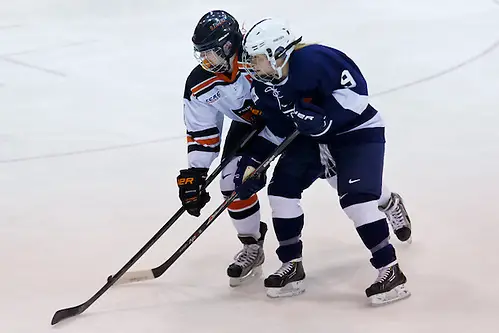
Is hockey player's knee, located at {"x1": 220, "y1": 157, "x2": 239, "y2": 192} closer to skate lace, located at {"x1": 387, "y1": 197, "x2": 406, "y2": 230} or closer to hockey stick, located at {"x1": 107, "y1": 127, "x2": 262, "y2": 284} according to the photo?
hockey stick, located at {"x1": 107, "y1": 127, "x2": 262, "y2": 284}

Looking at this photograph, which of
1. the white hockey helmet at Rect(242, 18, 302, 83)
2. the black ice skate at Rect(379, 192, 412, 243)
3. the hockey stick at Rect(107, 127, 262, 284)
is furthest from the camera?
the black ice skate at Rect(379, 192, 412, 243)

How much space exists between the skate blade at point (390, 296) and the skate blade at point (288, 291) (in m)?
0.25

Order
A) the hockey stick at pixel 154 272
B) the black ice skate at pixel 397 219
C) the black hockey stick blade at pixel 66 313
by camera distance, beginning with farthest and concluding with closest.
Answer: the black ice skate at pixel 397 219 → the hockey stick at pixel 154 272 → the black hockey stick blade at pixel 66 313

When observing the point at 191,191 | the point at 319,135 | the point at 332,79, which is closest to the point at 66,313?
the point at 191,191

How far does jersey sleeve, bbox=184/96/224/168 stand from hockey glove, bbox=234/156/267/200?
0.32 ft

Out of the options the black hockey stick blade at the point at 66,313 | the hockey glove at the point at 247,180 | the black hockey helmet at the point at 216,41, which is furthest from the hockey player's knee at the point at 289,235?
the black hockey stick blade at the point at 66,313

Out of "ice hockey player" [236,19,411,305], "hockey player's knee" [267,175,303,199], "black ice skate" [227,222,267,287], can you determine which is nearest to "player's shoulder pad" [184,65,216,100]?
"ice hockey player" [236,19,411,305]

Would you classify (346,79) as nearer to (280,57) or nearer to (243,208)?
(280,57)

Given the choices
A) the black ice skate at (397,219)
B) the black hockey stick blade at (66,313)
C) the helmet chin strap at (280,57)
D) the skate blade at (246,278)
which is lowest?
the black hockey stick blade at (66,313)

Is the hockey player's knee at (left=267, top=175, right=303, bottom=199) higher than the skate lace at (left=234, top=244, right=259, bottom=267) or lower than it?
higher

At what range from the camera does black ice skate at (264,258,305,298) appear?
234 cm

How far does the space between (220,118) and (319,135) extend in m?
0.41

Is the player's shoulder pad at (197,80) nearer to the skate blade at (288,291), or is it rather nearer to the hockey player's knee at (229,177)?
the hockey player's knee at (229,177)

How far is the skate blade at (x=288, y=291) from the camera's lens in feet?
7.70
